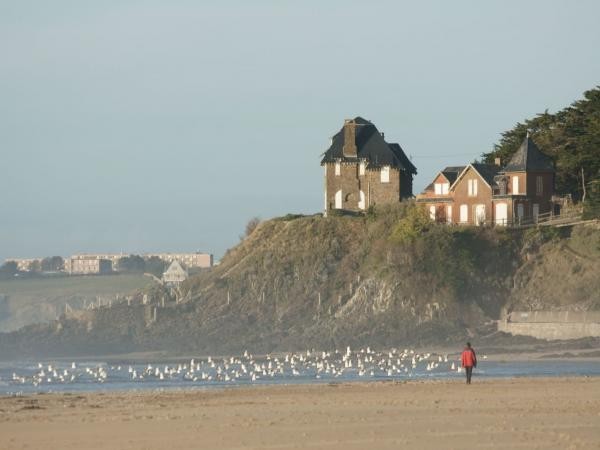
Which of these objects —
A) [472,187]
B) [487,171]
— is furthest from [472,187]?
[487,171]

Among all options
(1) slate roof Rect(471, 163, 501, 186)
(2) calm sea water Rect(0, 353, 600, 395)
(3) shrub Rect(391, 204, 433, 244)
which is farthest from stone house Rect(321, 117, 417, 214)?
(2) calm sea water Rect(0, 353, 600, 395)

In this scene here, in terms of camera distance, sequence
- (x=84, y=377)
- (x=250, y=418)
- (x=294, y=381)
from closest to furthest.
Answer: (x=250, y=418), (x=294, y=381), (x=84, y=377)

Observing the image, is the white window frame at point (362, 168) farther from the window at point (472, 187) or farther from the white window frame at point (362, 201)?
the window at point (472, 187)

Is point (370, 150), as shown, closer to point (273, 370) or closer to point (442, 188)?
point (442, 188)

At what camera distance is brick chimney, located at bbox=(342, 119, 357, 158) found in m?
102

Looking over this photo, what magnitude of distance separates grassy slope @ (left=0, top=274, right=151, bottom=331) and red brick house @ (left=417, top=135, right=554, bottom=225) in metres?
63.3

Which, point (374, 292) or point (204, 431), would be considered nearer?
point (204, 431)

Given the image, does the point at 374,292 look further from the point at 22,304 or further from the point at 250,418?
the point at 22,304

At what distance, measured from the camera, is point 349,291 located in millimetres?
95500

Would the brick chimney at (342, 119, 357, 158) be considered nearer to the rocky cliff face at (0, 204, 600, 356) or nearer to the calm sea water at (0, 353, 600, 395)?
the rocky cliff face at (0, 204, 600, 356)

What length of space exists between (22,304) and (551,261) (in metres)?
90.2

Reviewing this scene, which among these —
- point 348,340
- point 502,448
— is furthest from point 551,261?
point 502,448

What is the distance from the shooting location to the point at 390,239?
96.0 metres

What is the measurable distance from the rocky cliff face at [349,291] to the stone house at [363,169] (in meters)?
2.36
